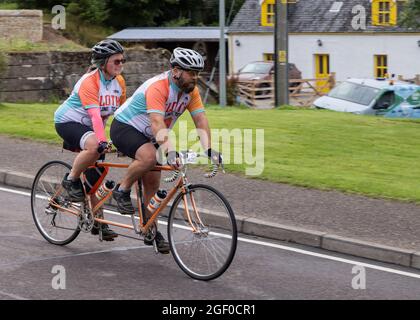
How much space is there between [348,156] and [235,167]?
2.18 meters

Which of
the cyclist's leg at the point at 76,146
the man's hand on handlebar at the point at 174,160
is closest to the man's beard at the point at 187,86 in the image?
the man's hand on handlebar at the point at 174,160

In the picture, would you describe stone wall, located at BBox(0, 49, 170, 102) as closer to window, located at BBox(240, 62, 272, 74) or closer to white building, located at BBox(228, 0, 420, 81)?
window, located at BBox(240, 62, 272, 74)

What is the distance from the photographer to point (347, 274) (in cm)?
826

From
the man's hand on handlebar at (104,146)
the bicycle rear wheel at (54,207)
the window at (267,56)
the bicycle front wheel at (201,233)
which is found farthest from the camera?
the window at (267,56)

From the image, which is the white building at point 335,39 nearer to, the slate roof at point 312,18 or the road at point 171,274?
the slate roof at point 312,18

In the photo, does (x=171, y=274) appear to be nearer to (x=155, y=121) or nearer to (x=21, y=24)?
(x=155, y=121)

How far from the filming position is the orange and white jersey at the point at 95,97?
28.2 feet

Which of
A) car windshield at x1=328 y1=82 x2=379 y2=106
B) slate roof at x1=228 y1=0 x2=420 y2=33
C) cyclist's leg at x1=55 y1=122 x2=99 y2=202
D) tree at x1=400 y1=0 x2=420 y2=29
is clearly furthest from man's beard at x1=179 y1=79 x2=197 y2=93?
slate roof at x1=228 y1=0 x2=420 y2=33

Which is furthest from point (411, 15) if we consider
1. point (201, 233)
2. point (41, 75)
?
point (201, 233)

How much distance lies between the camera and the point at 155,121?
25.8 feet

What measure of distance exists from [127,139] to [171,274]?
1.18 meters

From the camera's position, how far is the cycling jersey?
7957 mm

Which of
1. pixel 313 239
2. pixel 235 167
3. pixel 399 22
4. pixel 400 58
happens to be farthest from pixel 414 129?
pixel 400 58
